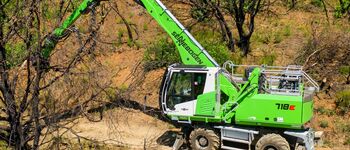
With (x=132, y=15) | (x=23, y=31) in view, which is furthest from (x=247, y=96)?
(x=132, y=15)

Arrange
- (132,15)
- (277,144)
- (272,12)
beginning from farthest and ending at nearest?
(132,15) → (272,12) → (277,144)

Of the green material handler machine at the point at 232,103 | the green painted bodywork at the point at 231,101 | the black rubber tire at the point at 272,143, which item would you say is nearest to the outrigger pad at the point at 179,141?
the green material handler machine at the point at 232,103

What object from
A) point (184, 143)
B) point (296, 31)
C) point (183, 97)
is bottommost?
point (184, 143)

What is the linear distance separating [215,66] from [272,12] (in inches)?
462

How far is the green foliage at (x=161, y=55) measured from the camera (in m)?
18.9

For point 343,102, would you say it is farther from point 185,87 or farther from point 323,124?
point 185,87

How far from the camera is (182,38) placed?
1353 centimetres

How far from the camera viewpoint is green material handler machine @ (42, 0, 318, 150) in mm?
11789

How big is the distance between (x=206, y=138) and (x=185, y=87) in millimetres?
1426

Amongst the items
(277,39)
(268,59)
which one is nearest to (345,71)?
(268,59)

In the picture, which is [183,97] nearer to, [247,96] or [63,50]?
[247,96]

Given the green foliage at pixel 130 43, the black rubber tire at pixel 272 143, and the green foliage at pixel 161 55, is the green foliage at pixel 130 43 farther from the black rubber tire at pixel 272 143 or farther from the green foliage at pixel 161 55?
the black rubber tire at pixel 272 143

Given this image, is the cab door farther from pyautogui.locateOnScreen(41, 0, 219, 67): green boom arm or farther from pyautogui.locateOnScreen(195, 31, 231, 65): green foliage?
pyautogui.locateOnScreen(195, 31, 231, 65): green foliage

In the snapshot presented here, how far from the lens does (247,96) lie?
12.1 m
